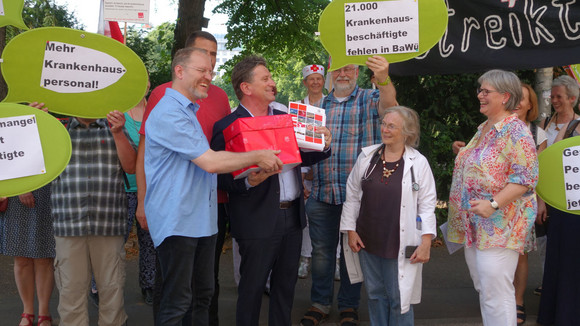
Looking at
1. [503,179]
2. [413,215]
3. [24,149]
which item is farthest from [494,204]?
[24,149]

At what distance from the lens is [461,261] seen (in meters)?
6.41

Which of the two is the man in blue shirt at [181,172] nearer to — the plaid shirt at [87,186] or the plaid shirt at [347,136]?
the plaid shirt at [87,186]

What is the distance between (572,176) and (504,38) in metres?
1.51

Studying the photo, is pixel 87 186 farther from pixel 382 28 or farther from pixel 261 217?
pixel 382 28

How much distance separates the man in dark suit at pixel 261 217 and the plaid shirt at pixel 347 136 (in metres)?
0.53

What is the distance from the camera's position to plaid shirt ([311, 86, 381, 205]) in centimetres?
419

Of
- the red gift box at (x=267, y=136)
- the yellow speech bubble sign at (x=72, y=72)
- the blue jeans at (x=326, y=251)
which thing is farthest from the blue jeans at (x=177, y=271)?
the blue jeans at (x=326, y=251)

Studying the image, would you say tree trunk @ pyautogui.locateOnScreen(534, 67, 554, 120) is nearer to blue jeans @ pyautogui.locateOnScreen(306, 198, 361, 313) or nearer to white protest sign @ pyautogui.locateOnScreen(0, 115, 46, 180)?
blue jeans @ pyautogui.locateOnScreen(306, 198, 361, 313)

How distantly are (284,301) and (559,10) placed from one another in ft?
10.7

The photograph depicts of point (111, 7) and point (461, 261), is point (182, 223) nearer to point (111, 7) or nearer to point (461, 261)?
point (111, 7)

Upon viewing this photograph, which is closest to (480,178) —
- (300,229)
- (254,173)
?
(300,229)

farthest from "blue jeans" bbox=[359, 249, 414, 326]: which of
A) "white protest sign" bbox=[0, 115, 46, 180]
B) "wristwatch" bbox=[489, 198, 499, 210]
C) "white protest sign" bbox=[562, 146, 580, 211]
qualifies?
"white protest sign" bbox=[0, 115, 46, 180]

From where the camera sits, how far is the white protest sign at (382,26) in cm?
348

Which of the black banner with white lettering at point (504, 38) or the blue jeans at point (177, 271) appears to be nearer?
the blue jeans at point (177, 271)
